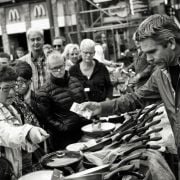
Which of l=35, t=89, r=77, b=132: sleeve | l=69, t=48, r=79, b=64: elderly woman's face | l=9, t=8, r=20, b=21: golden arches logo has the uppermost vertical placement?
l=9, t=8, r=20, b=21: golden arches logo

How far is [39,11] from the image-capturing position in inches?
627

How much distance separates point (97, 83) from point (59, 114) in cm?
141

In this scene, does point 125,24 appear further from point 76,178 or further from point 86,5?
point 76,178

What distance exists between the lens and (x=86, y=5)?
11242mm

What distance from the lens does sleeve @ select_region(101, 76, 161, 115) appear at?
2.50 m

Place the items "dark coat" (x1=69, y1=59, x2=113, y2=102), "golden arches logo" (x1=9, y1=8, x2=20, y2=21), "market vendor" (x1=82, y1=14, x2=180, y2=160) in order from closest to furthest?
1. "market vendor" (x1=82, y1=14, x2=180, y2=160)
2. "dark coat" (x1=69, y1=59, x2=113, y2=102)
3. "golden arches logo" (x1=9, y1=8, x2=20, y2=21)

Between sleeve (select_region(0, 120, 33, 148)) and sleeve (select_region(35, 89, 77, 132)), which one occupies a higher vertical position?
sleeve (select_region(0, 120, 33, 148))

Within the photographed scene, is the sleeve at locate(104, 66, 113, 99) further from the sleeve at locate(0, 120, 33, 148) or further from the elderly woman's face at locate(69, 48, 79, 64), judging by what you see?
the sleeve at locate(0, 120, 33, 148)

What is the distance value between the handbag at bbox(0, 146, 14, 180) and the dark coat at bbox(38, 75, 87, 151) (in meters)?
1.23

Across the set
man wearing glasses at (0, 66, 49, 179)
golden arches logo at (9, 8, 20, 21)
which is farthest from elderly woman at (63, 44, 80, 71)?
golden arches logo at (9, 8, 20, 21)

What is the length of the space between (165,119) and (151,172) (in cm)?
53

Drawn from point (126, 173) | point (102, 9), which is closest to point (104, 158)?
point (126, 173)

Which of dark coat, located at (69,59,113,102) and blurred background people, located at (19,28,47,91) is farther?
dark coat, located at (69,59,113,102)

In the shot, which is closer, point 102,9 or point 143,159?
point 143,159
